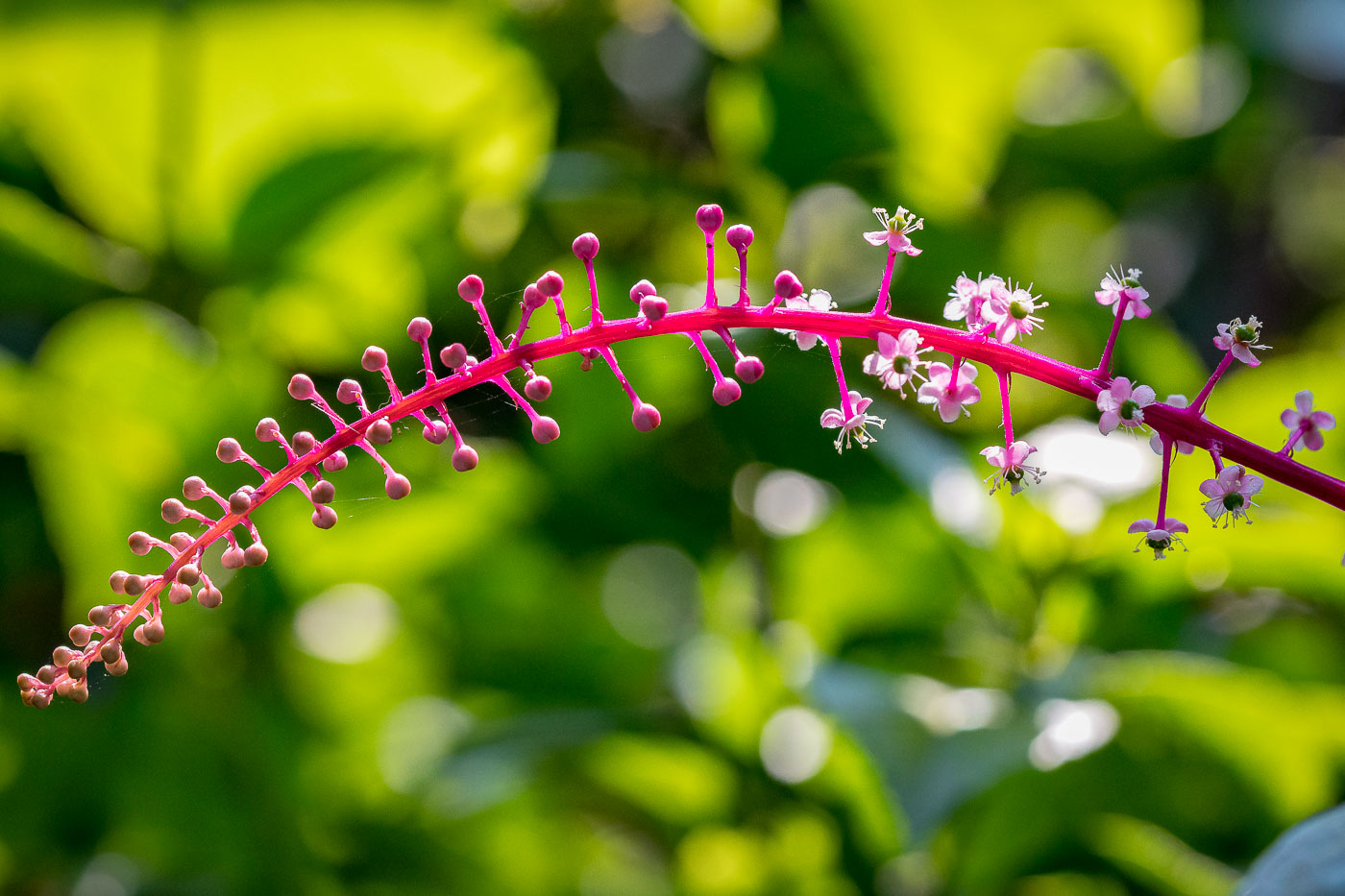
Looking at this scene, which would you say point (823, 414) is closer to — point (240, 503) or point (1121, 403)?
point (1121, 403)

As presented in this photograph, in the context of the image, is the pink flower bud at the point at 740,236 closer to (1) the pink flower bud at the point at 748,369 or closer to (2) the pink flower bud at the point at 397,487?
(1) the pink flower bud at the point at 748,369

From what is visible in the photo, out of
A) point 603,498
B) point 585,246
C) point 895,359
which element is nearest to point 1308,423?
point 895,359

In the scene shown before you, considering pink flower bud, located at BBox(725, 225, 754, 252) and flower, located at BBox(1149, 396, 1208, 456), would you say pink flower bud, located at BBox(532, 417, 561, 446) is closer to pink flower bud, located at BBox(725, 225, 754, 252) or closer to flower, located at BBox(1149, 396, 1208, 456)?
pink flower bud, located at BBox(725, 225, 754, 252)

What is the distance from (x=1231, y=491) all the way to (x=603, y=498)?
0.59m

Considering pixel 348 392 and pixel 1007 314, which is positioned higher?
pixel 1007 314

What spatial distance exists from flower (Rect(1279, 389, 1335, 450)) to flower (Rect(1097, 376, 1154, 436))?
0.15 ft

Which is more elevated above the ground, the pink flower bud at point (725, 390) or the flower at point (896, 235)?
the flower at point (896, 235)

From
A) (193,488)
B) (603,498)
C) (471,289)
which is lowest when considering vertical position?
(603,498)

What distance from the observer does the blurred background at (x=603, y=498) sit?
79cm

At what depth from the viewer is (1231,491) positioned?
1.36 feet

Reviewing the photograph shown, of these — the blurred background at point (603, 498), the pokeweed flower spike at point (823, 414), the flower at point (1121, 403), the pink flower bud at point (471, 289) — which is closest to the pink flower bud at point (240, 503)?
the pokeweed flower spike at point (823, 414)

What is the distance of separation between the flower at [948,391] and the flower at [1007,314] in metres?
0.02

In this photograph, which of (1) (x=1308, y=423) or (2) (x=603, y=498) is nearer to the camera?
(1) (x=1308, y=423)

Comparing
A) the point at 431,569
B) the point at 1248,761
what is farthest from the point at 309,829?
the point at 1248,761
